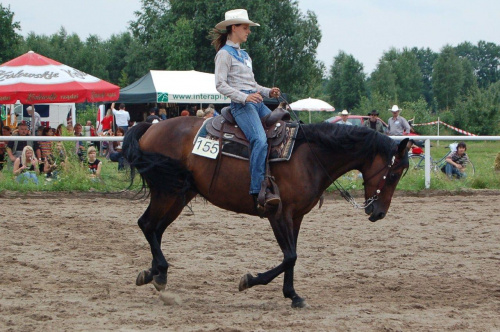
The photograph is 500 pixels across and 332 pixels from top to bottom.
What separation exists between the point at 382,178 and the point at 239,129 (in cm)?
144

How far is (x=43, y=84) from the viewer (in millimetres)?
18328

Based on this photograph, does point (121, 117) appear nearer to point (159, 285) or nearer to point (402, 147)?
point (159, 285)

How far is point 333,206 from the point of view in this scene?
1302 centimetres

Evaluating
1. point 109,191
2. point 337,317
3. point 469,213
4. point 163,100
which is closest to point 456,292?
point 337,317

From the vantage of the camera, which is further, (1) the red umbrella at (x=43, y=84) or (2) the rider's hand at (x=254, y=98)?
(1) the red umbrella at (x=43, y=84)

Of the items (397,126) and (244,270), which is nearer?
(244,270)

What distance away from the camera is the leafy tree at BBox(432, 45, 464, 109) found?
78938 millimetres

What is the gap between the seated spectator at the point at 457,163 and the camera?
15309 mm

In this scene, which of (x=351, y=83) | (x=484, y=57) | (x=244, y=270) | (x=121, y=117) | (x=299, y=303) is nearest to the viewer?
(x=299, y=303)

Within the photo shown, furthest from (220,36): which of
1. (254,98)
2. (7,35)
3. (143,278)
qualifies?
(7,35)

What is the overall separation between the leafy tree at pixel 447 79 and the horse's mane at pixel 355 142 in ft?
243

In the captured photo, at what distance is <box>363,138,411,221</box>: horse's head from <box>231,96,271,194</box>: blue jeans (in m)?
1.04

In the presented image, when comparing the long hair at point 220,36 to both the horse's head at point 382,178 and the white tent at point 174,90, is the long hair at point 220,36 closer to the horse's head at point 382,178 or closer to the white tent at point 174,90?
the horse's head at point 382,178

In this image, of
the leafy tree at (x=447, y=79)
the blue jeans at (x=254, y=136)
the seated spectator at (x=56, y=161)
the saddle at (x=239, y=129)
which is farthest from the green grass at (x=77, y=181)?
the leafy tree at (x=447, y=79)
